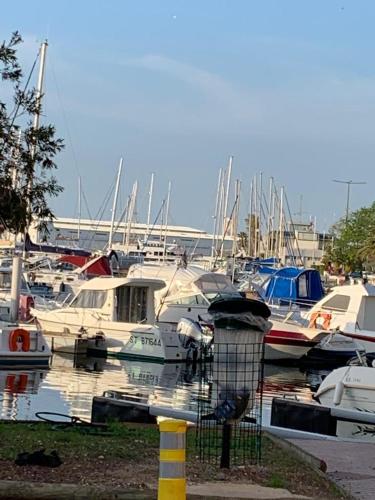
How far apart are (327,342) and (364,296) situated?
231cm

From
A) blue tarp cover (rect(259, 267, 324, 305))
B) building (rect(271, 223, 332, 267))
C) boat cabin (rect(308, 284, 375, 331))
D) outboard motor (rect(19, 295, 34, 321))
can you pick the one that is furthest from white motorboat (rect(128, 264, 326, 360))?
building (rect(271, 223, 332, 267))

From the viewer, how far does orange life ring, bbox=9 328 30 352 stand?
31.0 meters

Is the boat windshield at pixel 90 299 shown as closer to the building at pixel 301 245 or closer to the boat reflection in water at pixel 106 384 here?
the boat reflection in water at pixel 106 384

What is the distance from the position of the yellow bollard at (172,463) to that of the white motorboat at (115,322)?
92.5 feet

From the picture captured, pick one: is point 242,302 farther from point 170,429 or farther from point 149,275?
point 149,275

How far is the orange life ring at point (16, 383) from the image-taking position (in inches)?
1012

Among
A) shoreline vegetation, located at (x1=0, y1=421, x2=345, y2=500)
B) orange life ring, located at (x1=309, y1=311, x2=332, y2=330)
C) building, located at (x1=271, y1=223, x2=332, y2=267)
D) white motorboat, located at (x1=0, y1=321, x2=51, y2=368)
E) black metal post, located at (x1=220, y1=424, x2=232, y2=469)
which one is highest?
building, located at (x1=271, y1=223, x2=332, y2=267)

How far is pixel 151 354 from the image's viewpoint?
36.2 meters

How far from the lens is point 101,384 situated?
28.6 m

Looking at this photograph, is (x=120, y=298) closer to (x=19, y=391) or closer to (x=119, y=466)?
(x=19, y=391)

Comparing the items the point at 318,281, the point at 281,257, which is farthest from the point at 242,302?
the point at 281,257

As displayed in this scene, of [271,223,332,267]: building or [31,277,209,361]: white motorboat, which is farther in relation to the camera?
[271,223,332,267]: building

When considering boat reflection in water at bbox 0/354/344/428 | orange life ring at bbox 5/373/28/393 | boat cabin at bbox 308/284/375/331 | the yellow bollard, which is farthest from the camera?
boat cabin at bbox 308/284/375/331

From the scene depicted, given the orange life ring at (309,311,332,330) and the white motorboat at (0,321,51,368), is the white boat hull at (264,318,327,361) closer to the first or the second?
the orange life ring at (309,311,332,330)
